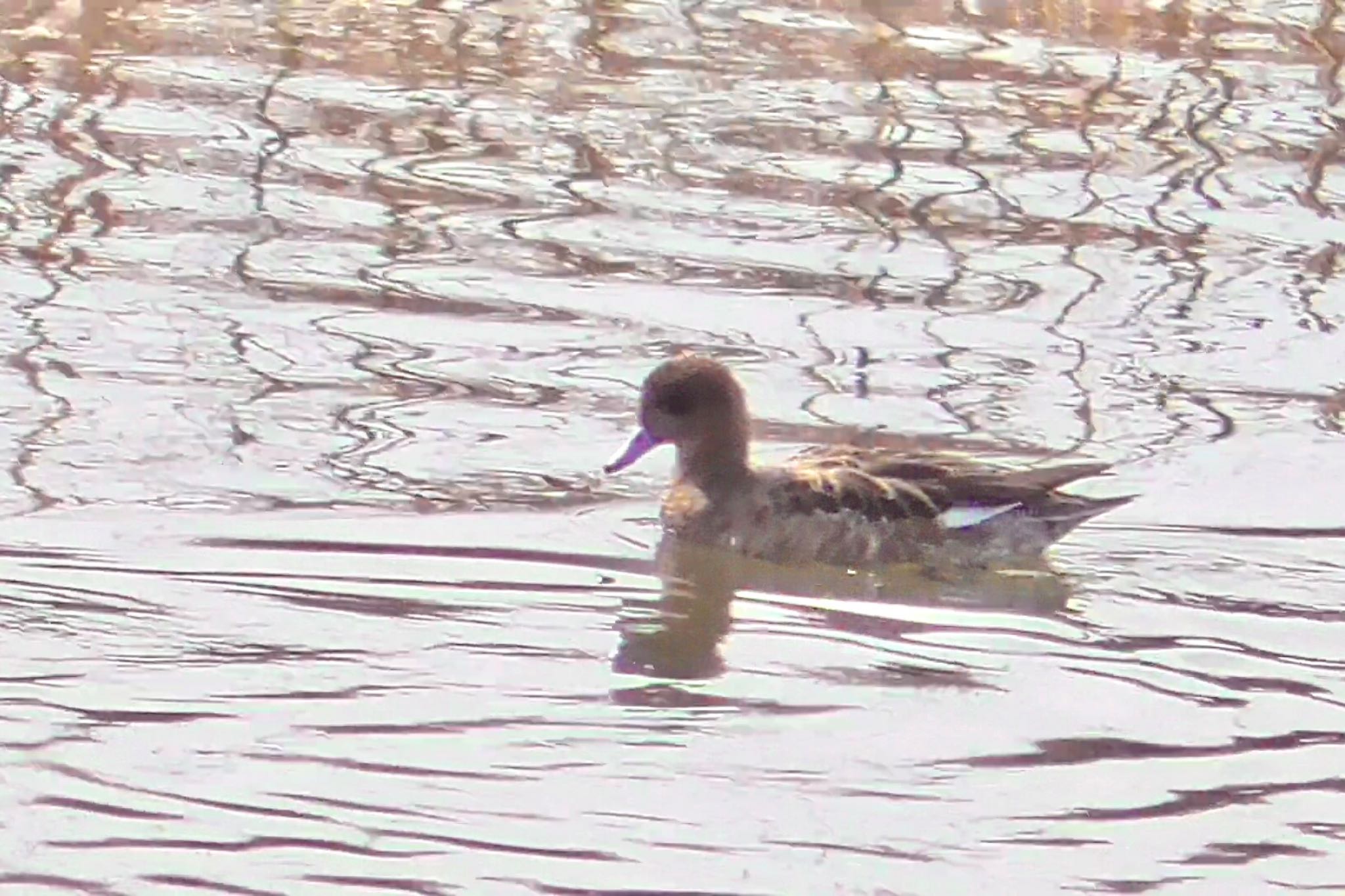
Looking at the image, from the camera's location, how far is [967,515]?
9.05m

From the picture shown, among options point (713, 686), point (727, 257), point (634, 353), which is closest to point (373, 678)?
point (713, 686)

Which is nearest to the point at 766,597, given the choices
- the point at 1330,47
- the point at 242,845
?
the point at 242,845

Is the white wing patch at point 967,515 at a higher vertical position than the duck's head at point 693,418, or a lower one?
lower

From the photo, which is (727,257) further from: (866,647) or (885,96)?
(866,647)

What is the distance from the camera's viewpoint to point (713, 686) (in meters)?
7.69

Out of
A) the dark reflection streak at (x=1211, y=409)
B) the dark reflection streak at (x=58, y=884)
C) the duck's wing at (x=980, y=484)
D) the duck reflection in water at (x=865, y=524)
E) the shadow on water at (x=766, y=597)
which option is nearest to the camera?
the dark reflection streak at (x=58, y=884)

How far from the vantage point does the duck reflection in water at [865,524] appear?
348 inches

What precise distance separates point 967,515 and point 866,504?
11.4 inches

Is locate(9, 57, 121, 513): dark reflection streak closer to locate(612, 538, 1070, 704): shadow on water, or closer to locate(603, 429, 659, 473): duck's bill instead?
locate(603, 429, 659, 473): duck's bill

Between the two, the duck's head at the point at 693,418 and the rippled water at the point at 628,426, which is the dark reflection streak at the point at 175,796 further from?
the duck's head at the point at 693,418

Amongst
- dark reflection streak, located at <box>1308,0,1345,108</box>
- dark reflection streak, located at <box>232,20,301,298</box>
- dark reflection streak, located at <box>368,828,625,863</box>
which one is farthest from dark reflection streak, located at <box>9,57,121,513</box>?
dark reflection streak, located at <box>1308,0,1345,108</box>

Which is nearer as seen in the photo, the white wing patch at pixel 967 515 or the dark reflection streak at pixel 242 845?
the dark reflection streak at pixel 242 845

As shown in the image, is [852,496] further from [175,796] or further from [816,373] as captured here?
[175,796]

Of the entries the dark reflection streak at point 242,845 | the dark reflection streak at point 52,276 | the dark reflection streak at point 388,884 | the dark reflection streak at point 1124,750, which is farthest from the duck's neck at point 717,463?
the dark reflection streak at point 388,884
